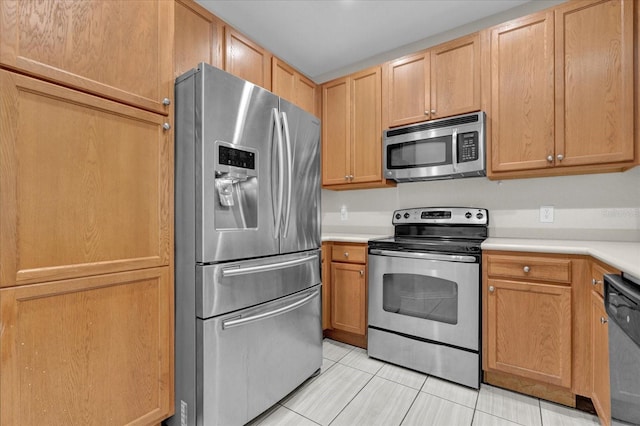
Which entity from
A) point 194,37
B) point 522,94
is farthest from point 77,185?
point 522,94

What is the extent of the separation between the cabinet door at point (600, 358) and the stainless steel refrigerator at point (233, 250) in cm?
152

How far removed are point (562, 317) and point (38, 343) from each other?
97.2 inches

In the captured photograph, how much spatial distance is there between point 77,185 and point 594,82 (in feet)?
9.16

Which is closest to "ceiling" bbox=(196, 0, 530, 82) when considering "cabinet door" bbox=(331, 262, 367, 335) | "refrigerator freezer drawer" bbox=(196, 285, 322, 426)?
"cabinet door" bbox=(331, 262, 367, 335)

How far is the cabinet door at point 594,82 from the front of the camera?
1734mm

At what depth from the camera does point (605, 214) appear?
79.0 inches

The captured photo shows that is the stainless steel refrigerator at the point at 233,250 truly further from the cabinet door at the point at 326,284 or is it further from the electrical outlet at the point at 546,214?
the electrical outlet at the point at 546,214

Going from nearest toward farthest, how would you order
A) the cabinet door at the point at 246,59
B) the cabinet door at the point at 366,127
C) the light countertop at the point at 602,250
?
the light countertop at the point at 602,250 → the cabinet door at the point at 246,59 → the cabinet door at the point at 366,127

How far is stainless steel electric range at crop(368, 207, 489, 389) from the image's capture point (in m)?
1.92

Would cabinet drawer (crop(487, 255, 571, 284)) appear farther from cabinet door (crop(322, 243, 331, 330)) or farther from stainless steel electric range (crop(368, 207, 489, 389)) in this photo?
cabinet door (crop(322, 243, 331, 330))

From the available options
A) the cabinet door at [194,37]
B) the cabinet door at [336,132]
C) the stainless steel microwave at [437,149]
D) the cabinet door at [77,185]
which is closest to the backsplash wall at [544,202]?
the stainless steel microwave at [437,149]

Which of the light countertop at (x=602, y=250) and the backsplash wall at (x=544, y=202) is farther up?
the backsplash wall at (x=544, y=202)

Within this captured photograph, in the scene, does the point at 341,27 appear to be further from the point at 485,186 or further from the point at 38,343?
the point at 38,343

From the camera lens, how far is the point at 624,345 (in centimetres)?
106
